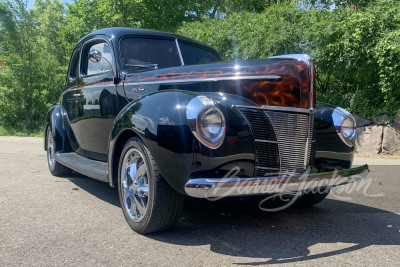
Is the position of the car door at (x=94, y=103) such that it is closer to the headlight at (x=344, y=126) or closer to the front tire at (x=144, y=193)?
the front tire at (x=144, y=193)

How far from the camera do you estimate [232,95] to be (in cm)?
328

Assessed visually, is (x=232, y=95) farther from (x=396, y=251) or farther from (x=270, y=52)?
(x=270, y=52)

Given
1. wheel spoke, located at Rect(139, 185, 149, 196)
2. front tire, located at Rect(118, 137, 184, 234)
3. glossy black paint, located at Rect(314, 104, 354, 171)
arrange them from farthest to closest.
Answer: glossy black paint, located at Rect(314, 104, 354, 171), wheel spoke, located at Rect(139, 185, 149, 196), front tire, located at Rect(118, 137, 184, 234)

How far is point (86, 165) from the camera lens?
4391 millimetres

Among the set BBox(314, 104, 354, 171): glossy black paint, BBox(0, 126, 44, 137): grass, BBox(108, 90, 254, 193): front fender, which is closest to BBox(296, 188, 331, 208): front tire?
BBox(314, 104, 354, 171): glossy black paint

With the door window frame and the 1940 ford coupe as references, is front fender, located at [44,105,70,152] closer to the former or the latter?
the door window frame

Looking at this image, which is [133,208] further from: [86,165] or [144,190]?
[86,165]

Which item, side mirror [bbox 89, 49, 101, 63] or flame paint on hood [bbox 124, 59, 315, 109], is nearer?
flame paint on hood [bbox 124, 59, 315, 109]

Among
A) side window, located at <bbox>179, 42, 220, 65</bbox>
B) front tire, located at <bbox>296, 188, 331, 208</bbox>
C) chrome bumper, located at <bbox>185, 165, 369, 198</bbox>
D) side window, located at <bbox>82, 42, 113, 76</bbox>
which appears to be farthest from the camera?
side window, located at <bbox>179, 42, 220, 65</bbox>

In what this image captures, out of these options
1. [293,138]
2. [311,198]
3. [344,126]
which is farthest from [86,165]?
[344,126]

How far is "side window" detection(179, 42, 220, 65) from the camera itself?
15.5ft

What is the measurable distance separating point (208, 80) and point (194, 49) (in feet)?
5.39

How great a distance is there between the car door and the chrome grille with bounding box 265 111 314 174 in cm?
182

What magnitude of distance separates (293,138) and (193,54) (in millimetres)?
2067
